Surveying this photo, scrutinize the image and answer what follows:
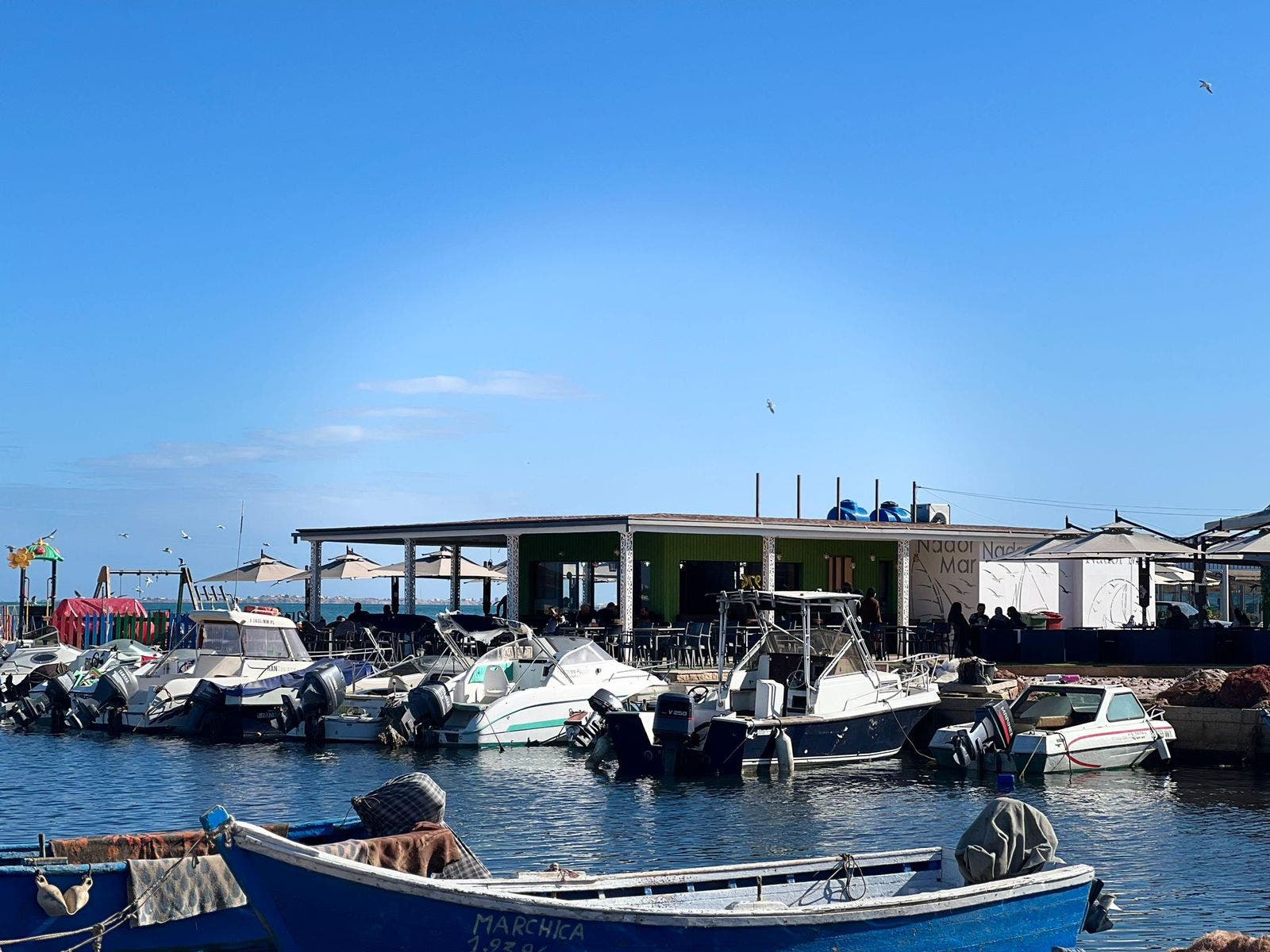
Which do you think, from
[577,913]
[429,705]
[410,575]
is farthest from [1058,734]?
[410,575]

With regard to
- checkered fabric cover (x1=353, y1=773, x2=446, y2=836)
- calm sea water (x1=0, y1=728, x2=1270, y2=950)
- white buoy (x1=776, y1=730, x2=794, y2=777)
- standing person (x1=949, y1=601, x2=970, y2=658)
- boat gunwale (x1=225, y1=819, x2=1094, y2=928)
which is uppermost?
standing person (x1=949, y1=601, x2=970, y2=658)

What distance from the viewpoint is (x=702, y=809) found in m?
19.5

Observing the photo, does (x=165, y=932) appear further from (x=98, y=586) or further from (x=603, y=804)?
(x=98, y=586)

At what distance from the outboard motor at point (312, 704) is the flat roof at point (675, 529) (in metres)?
8.13

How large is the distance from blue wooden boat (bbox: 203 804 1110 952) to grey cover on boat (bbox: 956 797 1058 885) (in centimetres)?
19

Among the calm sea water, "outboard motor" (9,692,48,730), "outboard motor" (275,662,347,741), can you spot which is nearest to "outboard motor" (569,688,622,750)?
the calm sea water

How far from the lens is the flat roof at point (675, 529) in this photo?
1294 inches

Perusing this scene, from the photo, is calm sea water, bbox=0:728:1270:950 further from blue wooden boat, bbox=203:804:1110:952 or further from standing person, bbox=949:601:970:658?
standing person, bbox=949:601:970:658

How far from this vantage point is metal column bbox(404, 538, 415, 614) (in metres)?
39.8

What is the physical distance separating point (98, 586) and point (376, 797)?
147 ft

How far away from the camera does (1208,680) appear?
25.2 metres

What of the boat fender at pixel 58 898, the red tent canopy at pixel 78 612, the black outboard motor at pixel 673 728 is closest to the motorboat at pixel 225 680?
the black outboard motor at pixel 673 728

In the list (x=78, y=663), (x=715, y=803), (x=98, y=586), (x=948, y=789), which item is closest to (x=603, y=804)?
(x=715, y=803)

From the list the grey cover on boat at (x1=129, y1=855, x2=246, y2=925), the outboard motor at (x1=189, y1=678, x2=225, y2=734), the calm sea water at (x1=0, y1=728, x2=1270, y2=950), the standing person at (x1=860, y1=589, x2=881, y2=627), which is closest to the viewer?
the grey cover on boat at (x1=129, y1=855, x2=246, y2=925)
